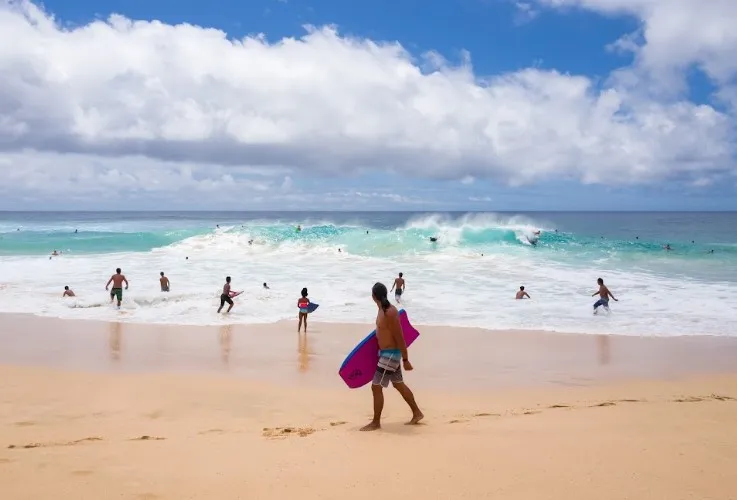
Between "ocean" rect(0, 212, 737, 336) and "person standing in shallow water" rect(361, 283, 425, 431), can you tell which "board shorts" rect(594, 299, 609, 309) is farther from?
"person standing in shallow water" rect(361, 283, 425, 431)

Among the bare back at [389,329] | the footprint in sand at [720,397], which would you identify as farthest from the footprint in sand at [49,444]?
the footprint in sand at [720,397]

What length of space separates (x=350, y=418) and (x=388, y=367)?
1.44 m

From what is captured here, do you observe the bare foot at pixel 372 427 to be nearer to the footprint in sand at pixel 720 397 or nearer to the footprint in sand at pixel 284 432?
the footprint in sand at pixel 284 432

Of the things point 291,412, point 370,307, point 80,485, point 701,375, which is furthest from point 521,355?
point 80,485

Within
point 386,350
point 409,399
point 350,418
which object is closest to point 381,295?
point 386,350

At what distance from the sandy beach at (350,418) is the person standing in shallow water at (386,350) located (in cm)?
37

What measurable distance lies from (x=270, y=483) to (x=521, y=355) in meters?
7.99

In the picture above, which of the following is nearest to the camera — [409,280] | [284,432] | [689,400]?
[284,432]

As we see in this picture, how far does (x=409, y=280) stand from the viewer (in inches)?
939

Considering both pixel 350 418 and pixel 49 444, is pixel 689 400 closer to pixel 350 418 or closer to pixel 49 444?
pixel 350 418

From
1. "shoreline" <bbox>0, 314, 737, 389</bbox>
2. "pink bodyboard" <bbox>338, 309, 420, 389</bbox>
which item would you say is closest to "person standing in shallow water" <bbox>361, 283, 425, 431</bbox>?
"pink bodyboard" <bbox>338, 309, 420, 389</bbox>

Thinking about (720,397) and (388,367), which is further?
(720,397)

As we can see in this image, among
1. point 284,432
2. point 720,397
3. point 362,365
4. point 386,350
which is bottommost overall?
point 284,432

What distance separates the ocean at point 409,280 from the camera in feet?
52.3
